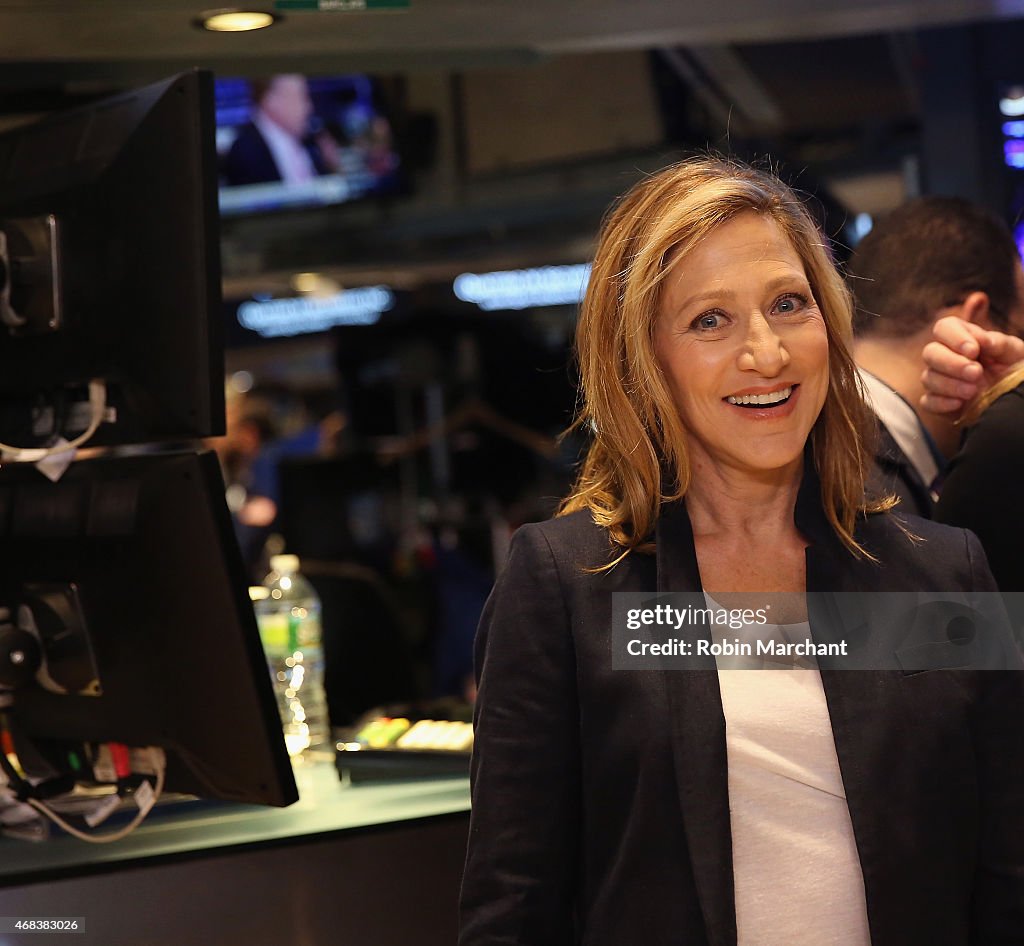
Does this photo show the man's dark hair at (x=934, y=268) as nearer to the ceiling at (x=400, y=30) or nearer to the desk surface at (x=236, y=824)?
the ceiling at (x=400, y=30)

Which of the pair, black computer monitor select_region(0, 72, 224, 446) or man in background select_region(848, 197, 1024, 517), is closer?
black computer monitor select_region(0, 72, 224, 446)

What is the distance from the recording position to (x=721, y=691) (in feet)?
5.00

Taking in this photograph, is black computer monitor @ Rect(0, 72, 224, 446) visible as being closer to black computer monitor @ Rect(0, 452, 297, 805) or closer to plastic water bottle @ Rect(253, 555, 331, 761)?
black computer monitor @ Rect(0, 452, 297, 805)

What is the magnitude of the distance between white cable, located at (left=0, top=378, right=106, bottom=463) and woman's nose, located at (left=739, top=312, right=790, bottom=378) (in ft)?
2.90

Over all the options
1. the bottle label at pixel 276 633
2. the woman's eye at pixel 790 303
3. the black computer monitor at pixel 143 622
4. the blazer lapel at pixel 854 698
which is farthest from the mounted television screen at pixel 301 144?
the blazer lapel at pixel 854 698

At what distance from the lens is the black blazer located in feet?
4.81

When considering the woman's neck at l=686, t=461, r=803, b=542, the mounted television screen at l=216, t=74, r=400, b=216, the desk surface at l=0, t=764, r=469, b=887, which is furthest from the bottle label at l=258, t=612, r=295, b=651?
the mounted television screen at l=216, t=74, r=400, b=216

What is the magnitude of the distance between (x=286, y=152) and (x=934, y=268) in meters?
3.86

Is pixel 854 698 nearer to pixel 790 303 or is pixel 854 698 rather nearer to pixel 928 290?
pixel 790 303

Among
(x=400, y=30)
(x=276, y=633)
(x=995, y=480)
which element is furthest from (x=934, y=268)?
(x=276, y=633)

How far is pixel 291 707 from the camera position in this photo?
2.58m

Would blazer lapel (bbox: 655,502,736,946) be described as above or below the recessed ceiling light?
below

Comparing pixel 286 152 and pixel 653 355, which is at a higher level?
pixel 286 152

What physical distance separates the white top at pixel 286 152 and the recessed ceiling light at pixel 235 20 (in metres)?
3.32
